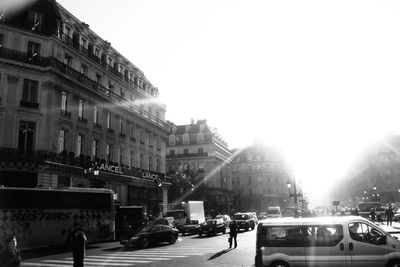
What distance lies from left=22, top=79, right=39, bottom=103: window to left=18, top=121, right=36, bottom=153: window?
2025mm

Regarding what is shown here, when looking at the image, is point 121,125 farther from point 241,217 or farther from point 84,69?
point 241,217

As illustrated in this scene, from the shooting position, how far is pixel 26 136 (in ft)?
102

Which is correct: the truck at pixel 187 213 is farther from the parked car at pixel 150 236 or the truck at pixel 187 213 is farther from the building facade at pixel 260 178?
the building facade at pixel 260 178

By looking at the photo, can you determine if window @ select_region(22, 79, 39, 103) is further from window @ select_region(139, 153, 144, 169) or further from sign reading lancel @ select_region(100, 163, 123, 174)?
window @ select_region(139, 153, 144, 169)

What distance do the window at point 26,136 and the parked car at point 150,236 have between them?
1221cm

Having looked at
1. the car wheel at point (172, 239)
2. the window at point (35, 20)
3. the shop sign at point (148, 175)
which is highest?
the window at point (35, 20)

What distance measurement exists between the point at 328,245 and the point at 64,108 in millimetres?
29136

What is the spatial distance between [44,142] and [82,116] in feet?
21.6

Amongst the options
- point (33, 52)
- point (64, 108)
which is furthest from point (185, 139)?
point (33, 52)

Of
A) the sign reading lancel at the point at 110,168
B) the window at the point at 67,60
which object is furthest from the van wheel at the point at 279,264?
the window at the point at 67,60

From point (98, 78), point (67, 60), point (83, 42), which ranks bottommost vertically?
point (98, 78)

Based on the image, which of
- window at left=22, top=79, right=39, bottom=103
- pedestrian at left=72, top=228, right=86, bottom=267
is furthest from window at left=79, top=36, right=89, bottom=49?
pedestrian at left=72, top=228, right=86, bottom=267

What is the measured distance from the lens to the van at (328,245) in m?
11.0

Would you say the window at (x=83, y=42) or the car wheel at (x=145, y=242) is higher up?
the window at (x=83, y=42)
